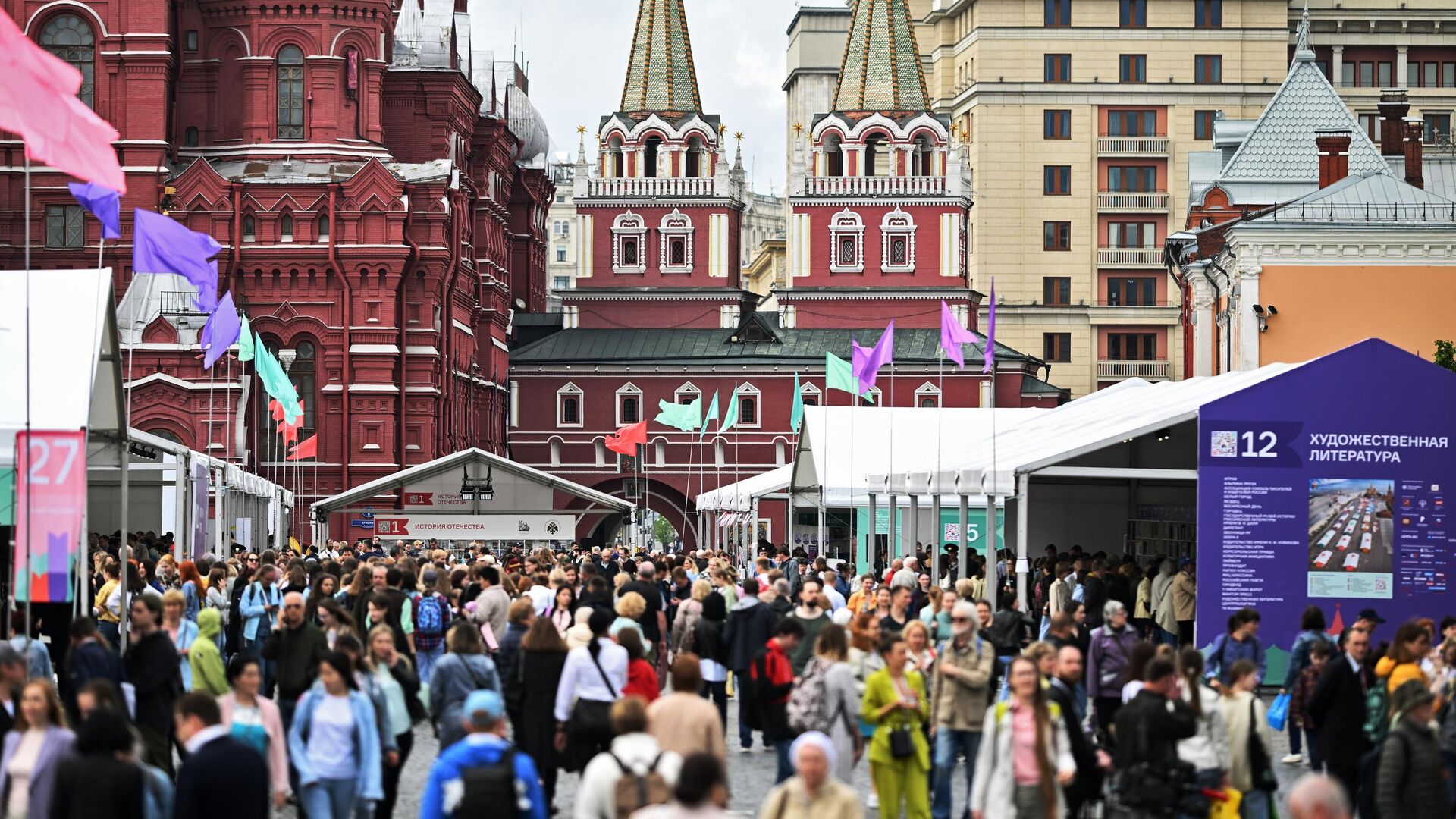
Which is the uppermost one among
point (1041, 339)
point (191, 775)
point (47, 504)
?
point (1041, 339)

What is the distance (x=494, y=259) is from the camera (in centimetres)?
8062

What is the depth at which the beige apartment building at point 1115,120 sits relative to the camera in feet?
315

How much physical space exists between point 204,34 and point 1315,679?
179 ft

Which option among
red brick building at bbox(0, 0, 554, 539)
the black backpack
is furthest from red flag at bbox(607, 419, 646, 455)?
the black backpack

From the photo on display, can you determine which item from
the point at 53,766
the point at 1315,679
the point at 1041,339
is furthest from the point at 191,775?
the point at 1041,339

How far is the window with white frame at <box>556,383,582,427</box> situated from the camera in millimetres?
85000

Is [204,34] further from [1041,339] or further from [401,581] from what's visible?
[401,581]

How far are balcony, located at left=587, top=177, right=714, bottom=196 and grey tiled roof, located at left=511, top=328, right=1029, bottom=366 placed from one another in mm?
5332

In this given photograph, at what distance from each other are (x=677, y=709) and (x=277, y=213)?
177ft

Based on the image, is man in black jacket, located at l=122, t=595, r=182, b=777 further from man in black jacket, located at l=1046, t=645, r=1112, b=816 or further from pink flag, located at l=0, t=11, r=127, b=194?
man in black jacket, located at l=1046, t=645, r=1112, b=816

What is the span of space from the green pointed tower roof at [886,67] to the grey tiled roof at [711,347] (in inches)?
328

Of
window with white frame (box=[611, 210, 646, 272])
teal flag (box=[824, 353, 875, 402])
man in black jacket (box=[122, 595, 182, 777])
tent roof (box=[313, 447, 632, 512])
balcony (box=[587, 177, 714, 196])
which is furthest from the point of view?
balcony (box=[587, 177, 714, 196])

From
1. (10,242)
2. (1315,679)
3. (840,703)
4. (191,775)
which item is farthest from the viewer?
(10,242)

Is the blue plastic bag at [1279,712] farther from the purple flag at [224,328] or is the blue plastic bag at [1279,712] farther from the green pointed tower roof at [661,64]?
the green pointed tower roof at [661,64]
